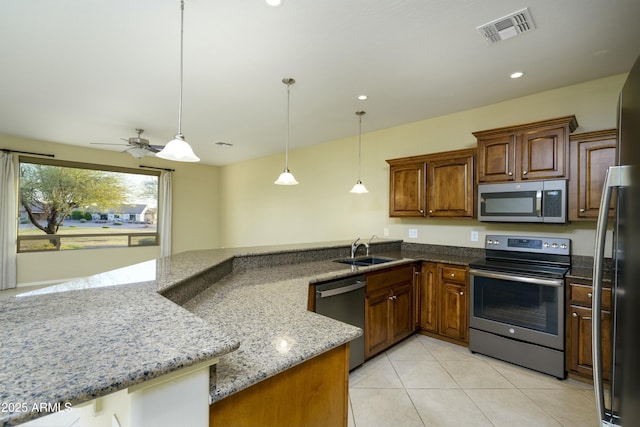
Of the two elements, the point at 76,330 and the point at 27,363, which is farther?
the point at 76,330

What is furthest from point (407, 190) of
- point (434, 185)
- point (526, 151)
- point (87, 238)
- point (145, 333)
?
point (87, 238)

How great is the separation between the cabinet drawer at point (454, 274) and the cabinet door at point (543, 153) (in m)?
1.10

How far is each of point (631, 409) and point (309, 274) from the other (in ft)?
5.84

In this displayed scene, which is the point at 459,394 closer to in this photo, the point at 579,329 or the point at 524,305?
the point at 524,305

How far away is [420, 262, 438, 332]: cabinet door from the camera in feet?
10.4

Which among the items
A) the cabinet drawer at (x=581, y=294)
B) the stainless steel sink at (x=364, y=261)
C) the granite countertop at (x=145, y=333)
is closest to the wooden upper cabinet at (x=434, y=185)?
the stainless steel sink at (x=364, y=261)

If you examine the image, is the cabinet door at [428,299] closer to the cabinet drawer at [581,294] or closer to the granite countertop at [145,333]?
the cabinet drawer at [581,294]

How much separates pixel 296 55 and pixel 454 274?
2638mm

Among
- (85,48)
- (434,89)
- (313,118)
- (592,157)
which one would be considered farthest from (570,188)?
(85,48)

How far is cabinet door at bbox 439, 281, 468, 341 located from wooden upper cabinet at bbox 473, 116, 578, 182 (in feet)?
3.98

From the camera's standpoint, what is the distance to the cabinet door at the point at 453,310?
2.95 m

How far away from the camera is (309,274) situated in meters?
2.31

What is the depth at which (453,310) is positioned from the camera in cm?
302

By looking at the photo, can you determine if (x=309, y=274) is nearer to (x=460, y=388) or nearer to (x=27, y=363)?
(x=460, y=388)
